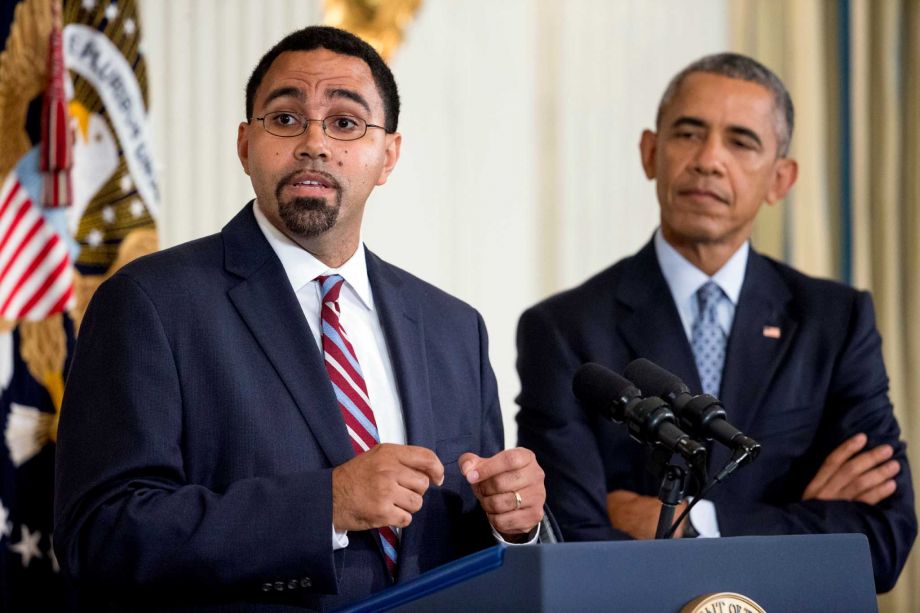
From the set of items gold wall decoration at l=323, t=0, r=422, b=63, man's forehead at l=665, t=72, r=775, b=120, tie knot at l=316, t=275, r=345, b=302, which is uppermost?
gold wall decoration at l=323, t=0, r=422, b=63

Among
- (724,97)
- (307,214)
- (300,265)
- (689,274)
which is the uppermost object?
(724,97)

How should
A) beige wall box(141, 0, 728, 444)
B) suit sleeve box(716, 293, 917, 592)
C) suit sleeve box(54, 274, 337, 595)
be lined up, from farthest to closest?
beige wall box(141, 0, 728, 444), suit sleeve box(716, 293, 917, 592), suit sleeve box(54, 274, 337, 595)

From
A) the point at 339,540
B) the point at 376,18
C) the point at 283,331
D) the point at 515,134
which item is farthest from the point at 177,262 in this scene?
the point at 515,134

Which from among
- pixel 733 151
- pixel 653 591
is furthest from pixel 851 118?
pixel 653 591

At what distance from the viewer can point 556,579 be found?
1.64m

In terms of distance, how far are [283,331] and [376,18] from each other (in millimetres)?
2970

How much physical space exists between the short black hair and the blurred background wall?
246 centimetres

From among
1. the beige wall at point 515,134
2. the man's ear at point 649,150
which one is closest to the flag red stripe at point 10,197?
the beige wall at point 515,134

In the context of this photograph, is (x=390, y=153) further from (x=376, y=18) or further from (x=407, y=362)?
(x=376, y=18)

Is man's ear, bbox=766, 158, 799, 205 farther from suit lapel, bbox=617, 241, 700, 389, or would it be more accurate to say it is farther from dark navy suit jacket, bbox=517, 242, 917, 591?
suit lapel, bbox=617, 241, 700, 389

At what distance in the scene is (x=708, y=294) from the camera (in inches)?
135

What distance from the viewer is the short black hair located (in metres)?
2.58

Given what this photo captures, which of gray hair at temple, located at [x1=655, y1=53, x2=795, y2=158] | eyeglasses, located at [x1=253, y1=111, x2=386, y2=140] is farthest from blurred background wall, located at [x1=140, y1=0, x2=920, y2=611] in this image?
eyeglasses, located at [x1=253, y1=111, x2=386, y2=140]

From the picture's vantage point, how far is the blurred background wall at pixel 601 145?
5270mm
